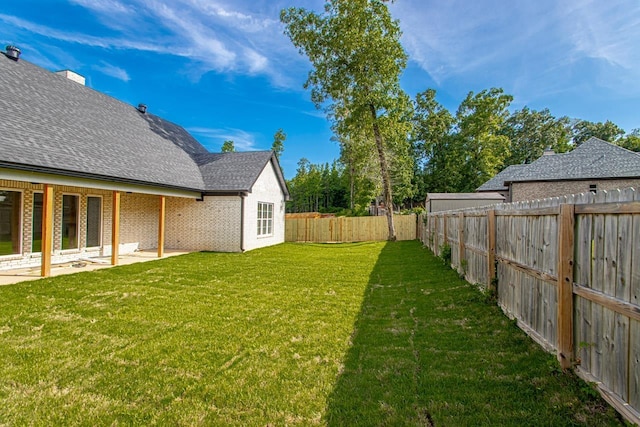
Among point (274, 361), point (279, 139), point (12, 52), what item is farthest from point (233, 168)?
point (279, 139)

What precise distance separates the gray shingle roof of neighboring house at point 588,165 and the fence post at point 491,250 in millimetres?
18538

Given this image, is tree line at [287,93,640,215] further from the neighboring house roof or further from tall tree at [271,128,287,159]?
the neighboring house roof

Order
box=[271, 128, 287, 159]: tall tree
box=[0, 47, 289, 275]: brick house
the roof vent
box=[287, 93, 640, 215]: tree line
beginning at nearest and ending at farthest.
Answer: box=[0, 47, 289, 275]: brick house
the roof vent
box=[287, 93, 640, 215]: tree line
box=[271, 128, 287, 159]: tall tree

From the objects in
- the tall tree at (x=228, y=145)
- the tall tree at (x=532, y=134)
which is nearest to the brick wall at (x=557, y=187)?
the tall tree at (x=532, y=134)

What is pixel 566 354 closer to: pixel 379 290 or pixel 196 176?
pixel 379 290

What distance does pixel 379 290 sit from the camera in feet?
20.3

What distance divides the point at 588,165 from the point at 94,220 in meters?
25.8

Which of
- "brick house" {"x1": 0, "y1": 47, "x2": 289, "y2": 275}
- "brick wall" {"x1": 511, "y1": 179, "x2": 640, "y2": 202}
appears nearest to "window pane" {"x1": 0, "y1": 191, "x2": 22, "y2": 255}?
"brick house" {"x1": 0, "y1": 47, "x2": 289, "y2": 275}

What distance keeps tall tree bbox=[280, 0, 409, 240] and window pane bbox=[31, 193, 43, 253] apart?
46.1 feet

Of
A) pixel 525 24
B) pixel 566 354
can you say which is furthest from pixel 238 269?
pixel 525 24

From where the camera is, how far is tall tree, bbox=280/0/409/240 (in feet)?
54.1

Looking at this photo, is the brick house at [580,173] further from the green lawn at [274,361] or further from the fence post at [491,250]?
the green lawn at [274,361]

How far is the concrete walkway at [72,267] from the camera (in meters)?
6.95

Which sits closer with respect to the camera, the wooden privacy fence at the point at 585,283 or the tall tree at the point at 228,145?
the wooden privacy fence at the point at 585,283
